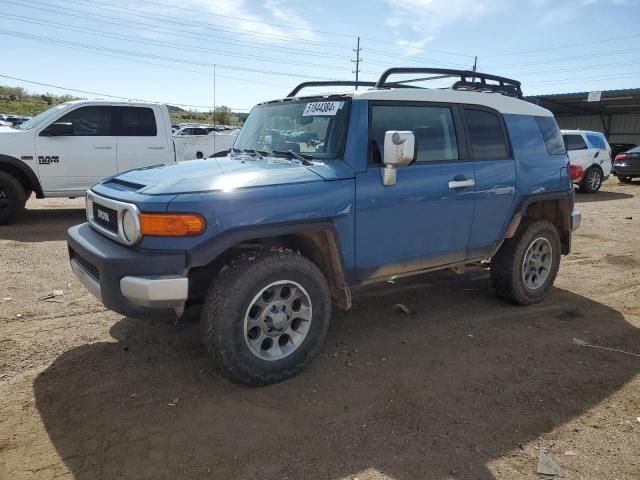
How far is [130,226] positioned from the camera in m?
3.03

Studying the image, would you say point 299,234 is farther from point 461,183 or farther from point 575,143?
point 575,143

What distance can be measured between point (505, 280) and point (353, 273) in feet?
6.48

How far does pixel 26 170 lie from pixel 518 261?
758cm

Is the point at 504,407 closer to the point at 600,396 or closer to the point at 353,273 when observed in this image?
the point at 600,396

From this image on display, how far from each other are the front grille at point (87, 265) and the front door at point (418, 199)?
1763 mm

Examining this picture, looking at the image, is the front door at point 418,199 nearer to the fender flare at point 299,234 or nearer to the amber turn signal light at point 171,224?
the fender flare at point 299,234

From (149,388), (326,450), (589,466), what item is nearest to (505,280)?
(589,466)

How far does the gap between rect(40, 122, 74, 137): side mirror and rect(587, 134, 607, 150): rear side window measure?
1411cm

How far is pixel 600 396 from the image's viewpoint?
3.39 m

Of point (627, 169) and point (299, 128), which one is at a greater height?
point (299, 128)

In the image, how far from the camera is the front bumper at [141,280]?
9.45 ft

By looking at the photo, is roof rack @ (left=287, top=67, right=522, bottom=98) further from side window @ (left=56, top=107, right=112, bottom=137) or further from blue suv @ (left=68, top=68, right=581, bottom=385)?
→ side window @ (left=56, top=107, right=112, bottom=137)

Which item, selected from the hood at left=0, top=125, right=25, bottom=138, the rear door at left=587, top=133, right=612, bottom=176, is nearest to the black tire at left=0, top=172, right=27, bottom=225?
the hood at left=0, top=125, right=25, bottom=138

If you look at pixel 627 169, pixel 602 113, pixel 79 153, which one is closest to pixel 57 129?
pixel 79 153
